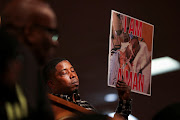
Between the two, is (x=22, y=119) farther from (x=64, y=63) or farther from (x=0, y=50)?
(x=64, y=63)

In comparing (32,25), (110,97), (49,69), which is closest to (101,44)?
(110,97)

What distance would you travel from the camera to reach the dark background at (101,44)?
10.4 feet

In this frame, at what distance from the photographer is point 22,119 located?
1.06 m

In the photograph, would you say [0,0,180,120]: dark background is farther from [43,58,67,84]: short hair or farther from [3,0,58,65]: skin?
[3,0,58,65]: skin

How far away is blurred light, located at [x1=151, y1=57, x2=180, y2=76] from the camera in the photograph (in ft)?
12.4

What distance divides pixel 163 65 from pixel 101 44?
754mm

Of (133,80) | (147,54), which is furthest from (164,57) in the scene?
(133,80)

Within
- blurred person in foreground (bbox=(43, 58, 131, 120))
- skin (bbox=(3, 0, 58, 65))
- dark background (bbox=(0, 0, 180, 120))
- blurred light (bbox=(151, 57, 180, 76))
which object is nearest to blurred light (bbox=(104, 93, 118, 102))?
dark background (bbox=(0, 0, 180, 120))

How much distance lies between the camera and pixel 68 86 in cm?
264

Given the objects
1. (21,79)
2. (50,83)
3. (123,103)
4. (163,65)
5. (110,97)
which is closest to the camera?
(21,79)

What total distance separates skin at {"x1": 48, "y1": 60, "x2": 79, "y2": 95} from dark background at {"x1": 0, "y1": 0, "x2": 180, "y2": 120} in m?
0.40

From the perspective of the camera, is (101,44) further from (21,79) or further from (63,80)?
(21,79)

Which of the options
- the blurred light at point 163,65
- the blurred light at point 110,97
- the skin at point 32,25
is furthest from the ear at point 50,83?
the skin at point 32,25

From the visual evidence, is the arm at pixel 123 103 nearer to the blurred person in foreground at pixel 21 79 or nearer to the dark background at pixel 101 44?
the dark background at pixel 101 44
